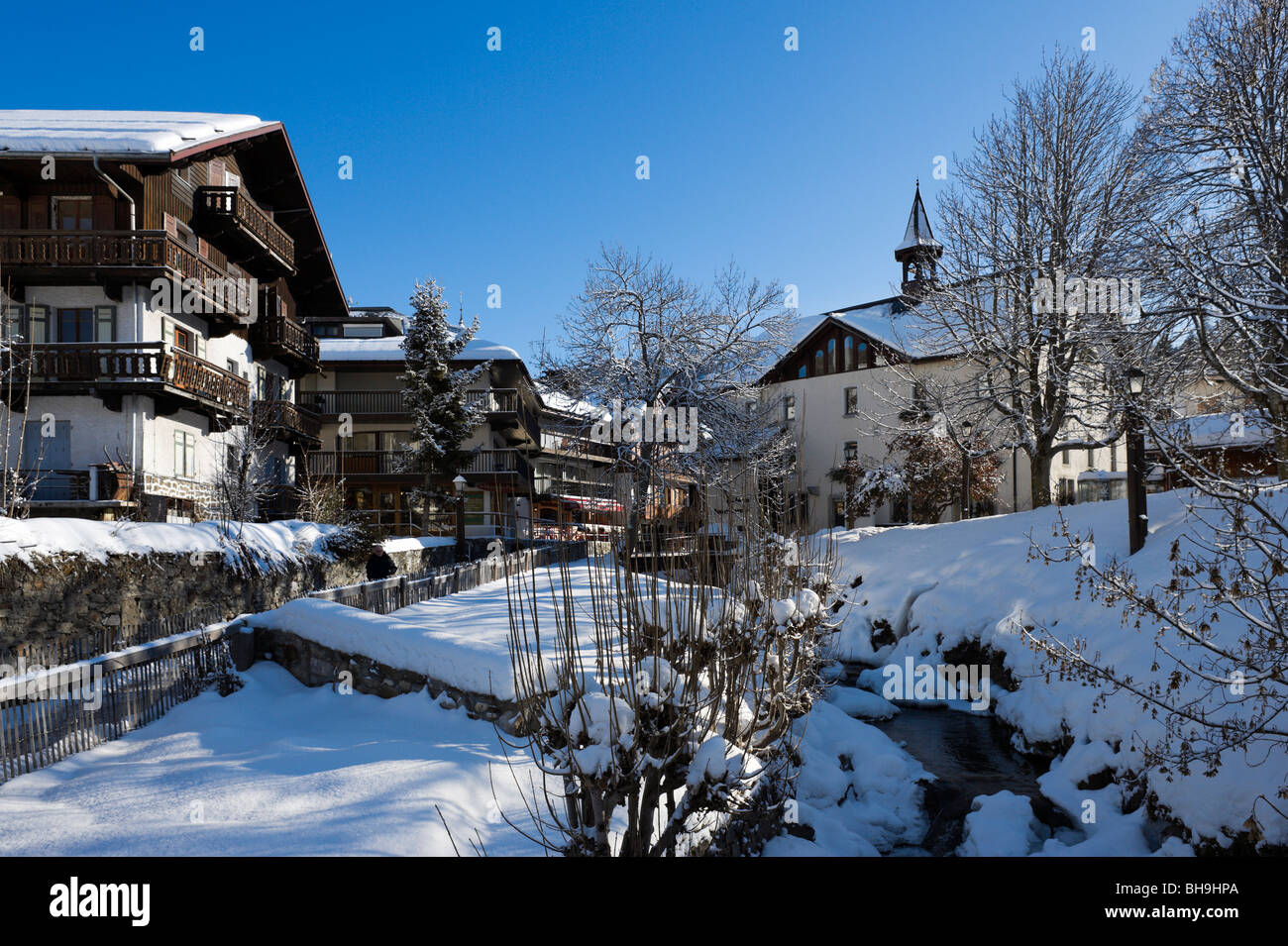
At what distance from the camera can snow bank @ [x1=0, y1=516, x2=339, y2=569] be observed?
10172mm

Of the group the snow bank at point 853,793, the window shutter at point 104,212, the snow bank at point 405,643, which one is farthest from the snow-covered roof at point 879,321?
the snow bank at point 405,643

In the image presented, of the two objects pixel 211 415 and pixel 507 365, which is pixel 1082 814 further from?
pixel 507 365

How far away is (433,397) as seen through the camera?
99.8 feet

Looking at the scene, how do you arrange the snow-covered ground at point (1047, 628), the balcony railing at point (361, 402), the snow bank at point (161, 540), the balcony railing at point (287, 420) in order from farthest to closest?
the balcony railing at point (361, 402)
the balcony railing at point (287, 420)
the snow bank at point (161, 540)
the snow-covered ground at point (1047, 628)

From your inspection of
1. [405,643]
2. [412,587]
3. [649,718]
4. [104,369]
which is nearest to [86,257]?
[104,369]

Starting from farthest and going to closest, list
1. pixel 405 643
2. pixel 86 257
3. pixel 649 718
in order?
pixel 86 257
pixel 405 643
pixel 649 718

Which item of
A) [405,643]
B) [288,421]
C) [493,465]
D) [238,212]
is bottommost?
[405,643]

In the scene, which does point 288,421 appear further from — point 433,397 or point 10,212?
point 10,212

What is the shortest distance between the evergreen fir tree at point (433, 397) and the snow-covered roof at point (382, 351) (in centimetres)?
525

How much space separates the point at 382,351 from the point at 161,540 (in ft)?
83.1

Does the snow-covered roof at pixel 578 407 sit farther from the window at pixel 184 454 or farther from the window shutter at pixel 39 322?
the window shutter at pixel 39 322

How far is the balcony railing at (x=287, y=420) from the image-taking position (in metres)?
24.5

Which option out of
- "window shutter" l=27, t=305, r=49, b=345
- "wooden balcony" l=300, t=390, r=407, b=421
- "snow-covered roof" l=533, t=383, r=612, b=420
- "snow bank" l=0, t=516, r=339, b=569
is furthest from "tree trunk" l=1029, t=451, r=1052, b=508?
"window shutter" l=27, t=305, r=49, b=345
